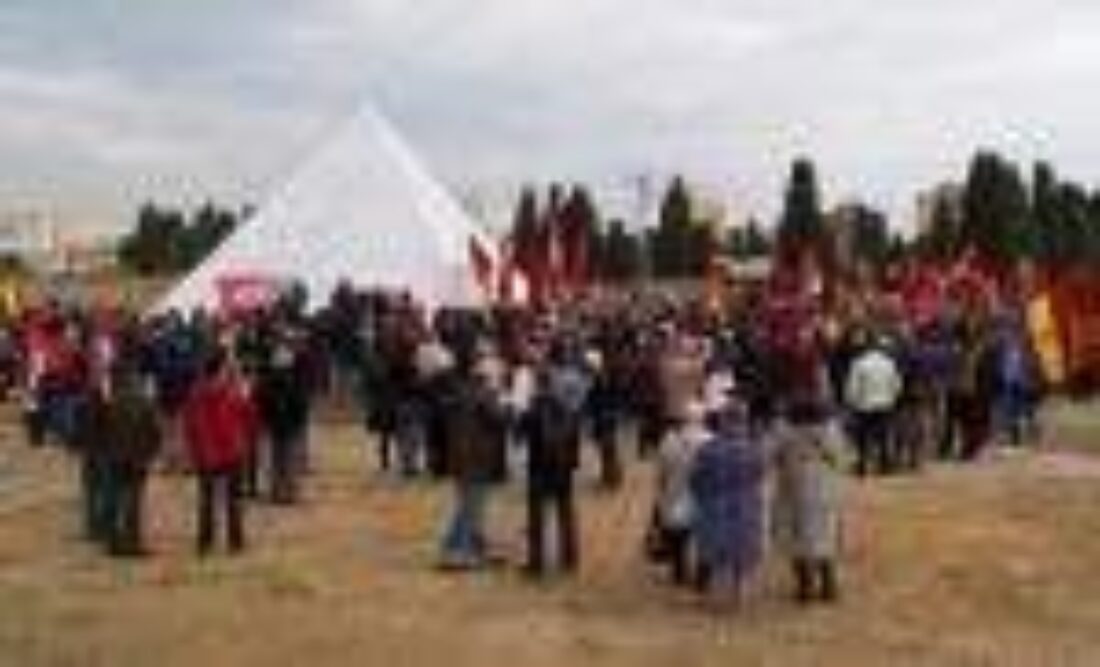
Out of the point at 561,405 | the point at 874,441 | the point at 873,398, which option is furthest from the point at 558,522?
the point at 874,441

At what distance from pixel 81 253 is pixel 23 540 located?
95205 millimetres

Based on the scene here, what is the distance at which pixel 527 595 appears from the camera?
82.2 ft

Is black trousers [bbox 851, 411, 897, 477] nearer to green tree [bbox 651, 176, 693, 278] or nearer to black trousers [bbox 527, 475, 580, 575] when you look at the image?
black trousers [bbox 527, 475, 580, 575]

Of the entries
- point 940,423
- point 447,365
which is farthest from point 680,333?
point 940,423

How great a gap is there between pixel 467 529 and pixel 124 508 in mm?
3244

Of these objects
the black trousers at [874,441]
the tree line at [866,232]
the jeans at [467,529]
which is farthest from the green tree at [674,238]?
the jeans at [467,529]

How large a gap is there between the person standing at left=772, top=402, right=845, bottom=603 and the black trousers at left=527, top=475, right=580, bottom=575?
192 cm

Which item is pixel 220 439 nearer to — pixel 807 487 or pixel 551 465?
pixel 551 465

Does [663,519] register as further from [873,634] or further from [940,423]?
[940,423]

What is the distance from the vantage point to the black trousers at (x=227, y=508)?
2697 centimetres

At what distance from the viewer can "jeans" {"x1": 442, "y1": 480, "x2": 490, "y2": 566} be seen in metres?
26.0

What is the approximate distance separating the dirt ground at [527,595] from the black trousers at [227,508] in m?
0.26

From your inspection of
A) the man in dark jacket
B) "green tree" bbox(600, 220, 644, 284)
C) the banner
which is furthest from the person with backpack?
"green tree" bbox(600, 220, 644, 284)

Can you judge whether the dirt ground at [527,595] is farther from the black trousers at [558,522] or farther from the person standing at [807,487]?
the person standing at [807,487]
